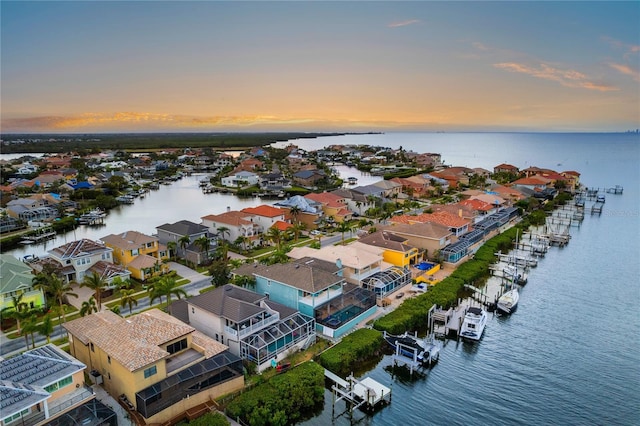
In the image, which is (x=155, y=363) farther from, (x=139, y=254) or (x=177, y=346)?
(x=139, y=254)

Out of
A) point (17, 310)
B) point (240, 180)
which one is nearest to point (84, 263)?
point (17, 310)

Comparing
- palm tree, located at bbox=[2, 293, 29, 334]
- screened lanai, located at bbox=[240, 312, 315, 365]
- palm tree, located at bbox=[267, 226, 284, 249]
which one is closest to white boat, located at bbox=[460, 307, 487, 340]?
screened lanai, located at bbox=[240, 312, 315, 365]

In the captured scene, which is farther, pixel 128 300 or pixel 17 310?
pixel 128 300

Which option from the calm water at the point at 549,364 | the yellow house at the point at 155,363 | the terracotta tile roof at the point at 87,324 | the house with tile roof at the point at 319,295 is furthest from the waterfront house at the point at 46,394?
the house with tile roof at the point at 319,295

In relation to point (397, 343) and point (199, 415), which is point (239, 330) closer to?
point (199, 415)

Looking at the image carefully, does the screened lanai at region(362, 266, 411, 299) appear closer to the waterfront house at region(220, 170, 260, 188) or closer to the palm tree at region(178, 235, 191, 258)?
the palm tree at region(178, 235, 191, 258)

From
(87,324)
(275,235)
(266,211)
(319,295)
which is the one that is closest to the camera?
(87,324)

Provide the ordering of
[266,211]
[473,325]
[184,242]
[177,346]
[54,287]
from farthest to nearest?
[266,211]
[184,242]
[473,325]
[54,287]
[177,346]
